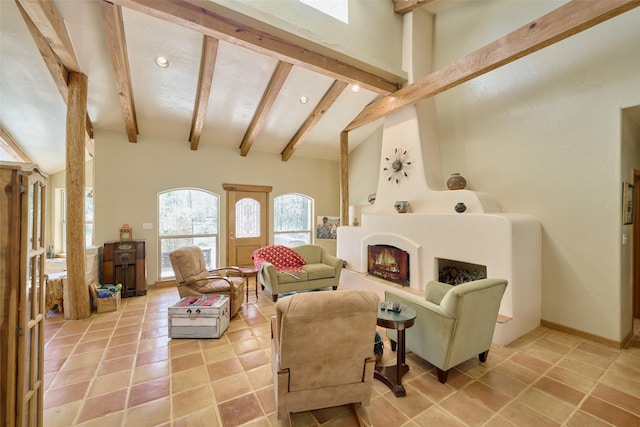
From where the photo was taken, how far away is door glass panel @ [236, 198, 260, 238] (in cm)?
623

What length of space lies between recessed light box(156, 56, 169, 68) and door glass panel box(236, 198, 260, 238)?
122 inches

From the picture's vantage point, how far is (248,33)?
3.05 metres

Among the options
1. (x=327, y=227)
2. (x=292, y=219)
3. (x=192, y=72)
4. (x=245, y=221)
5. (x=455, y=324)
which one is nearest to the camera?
(x=455, y=324)

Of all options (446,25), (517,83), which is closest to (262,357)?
(517,83)

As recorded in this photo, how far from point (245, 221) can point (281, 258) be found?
1.96m

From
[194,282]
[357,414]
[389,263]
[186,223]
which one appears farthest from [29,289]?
[186,223]

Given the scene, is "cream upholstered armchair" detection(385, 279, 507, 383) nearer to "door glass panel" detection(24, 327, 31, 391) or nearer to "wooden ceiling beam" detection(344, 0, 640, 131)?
"wooden ceiling beam" detection(344, 0, 640, 131)

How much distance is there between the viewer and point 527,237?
3279 mm

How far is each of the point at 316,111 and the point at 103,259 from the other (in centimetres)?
465

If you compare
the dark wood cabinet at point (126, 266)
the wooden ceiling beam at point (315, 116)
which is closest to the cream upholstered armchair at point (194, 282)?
the dark wood cabinet at point (126, 266)

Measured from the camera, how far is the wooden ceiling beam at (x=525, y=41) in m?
2.28

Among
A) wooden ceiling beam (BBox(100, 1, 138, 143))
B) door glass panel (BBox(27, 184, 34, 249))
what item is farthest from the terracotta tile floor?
wooden ceiling beam (BBox(100, 1, 138, 143))

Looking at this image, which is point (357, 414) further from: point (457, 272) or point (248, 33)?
point (248, 33)

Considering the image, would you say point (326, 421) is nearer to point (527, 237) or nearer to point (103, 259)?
point (527, 237)
